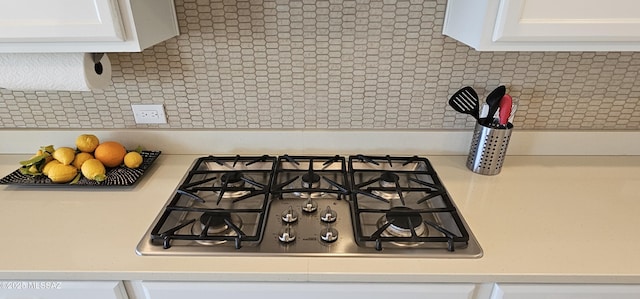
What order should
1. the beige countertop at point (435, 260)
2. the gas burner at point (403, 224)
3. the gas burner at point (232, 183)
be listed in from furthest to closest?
the gas burner at point (232, 183) → the gas burner at point (403, 224) → the beige countertop at point (435, 260)

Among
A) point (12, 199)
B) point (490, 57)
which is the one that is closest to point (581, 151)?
point (490, 57)

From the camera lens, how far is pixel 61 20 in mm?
846

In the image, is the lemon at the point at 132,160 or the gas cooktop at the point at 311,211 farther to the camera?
the lemon at the point at 132,160

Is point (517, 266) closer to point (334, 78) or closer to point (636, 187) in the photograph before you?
point (636, 187)

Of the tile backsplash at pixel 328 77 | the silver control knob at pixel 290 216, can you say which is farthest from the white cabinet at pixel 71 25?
the silver control knob at pixel 290 216

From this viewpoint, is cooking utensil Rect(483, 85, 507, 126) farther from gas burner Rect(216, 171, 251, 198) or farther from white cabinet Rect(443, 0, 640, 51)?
gas burner Rect(216, 171, 251, 198)

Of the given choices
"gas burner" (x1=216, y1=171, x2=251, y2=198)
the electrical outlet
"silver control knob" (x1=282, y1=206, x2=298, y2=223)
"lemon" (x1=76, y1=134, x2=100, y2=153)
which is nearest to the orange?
"lemon" (x1=76, y1=134, x2=100, y2=153)

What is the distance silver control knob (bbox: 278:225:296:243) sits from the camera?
0.88 m

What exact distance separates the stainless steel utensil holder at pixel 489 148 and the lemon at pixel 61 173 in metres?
1.24

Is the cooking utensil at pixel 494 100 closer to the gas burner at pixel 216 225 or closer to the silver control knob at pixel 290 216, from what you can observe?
the silver control knob at pixel 290 216

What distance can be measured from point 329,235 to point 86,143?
0.87 m

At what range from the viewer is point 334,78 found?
3.98 ft

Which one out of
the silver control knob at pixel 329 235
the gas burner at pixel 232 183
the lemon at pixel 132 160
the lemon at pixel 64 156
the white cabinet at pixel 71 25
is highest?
the white cabinet at pixel 71 25

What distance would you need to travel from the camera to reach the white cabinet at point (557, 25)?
831 millimetres
